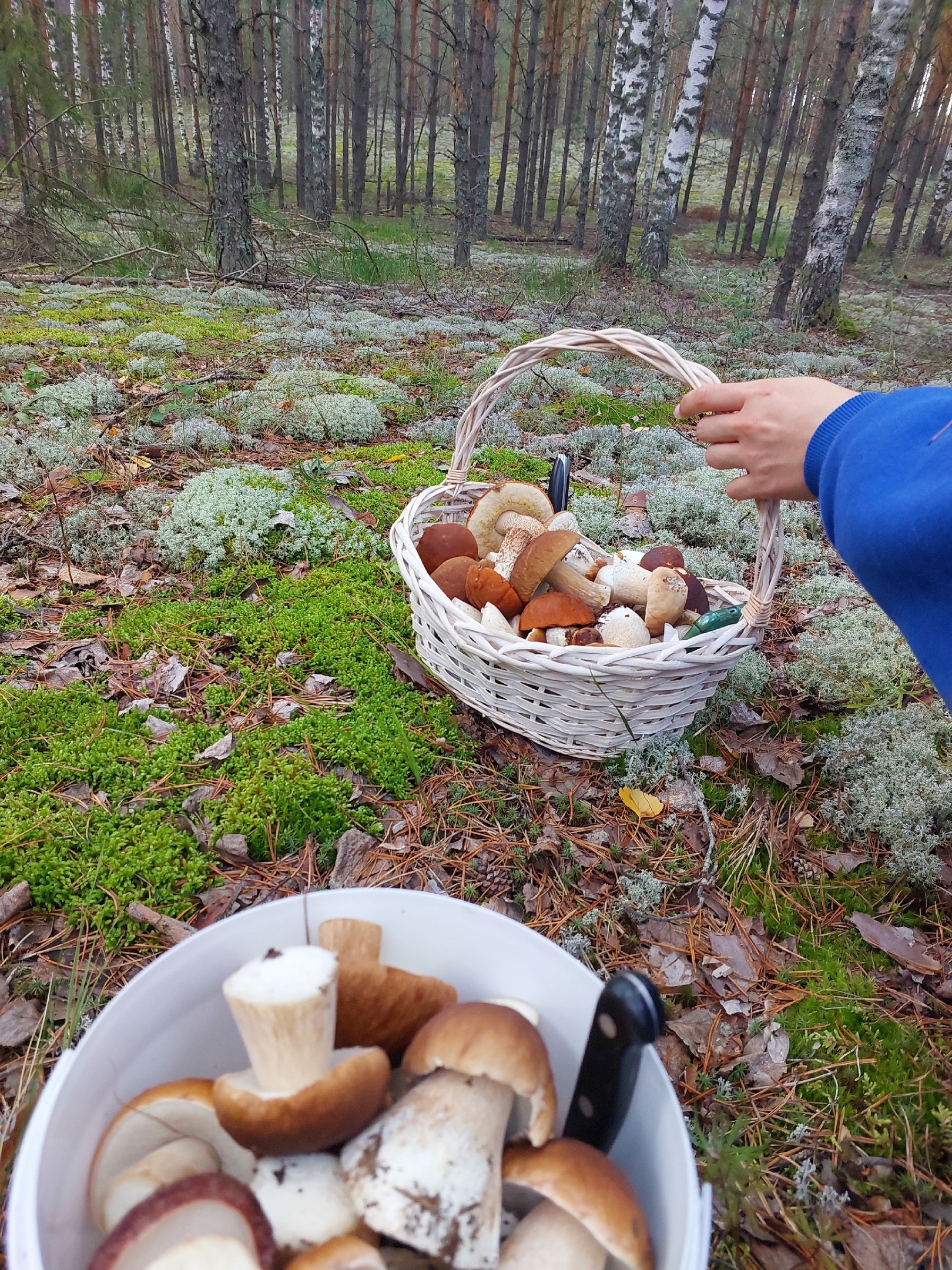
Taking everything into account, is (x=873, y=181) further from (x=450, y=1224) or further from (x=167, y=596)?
(x=450, y=1224)

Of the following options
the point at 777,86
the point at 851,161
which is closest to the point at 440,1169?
the point at 851,161

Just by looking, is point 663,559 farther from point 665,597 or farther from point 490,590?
point 490,590

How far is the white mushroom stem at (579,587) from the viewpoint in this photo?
2.40 meters

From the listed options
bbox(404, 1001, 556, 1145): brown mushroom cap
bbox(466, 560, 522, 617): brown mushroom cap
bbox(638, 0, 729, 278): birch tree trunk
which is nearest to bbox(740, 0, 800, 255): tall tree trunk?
bbox(638, 0, 729, 278): birch tree trunk

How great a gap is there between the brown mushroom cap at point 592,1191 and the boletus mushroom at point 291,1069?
23 centimetres

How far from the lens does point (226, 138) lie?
761 centimetres

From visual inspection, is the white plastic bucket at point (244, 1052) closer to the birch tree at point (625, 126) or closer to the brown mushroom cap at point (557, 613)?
the brown mushroom cap at point (557, 613)

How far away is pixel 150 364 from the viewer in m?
5.15

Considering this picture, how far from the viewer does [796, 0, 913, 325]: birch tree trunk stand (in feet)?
25.1

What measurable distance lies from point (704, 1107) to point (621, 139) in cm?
1386

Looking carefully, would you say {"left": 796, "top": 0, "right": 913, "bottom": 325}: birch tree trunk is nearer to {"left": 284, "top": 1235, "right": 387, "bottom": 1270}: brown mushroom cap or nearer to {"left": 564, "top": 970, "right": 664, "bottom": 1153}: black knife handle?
{"left": 564, "top": 970, "right": 664, "bottom": 1153}: black knife handle

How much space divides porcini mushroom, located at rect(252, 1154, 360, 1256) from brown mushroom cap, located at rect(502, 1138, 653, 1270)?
218 mm

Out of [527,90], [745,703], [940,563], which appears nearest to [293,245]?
[745,703]

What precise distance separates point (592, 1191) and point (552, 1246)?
9 centimetres
